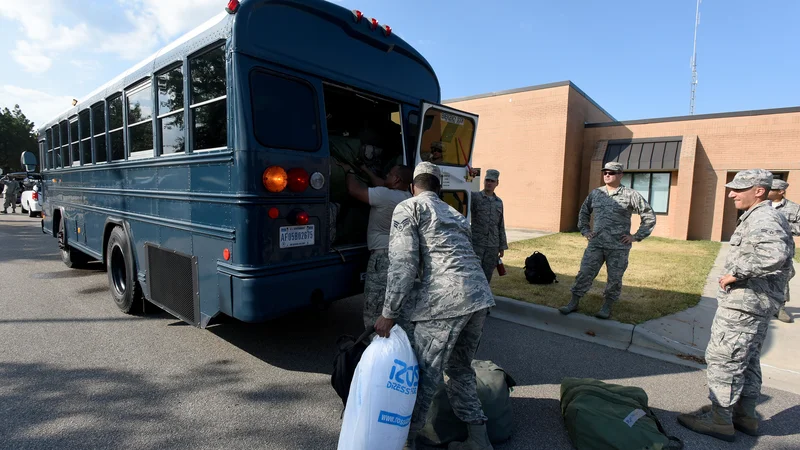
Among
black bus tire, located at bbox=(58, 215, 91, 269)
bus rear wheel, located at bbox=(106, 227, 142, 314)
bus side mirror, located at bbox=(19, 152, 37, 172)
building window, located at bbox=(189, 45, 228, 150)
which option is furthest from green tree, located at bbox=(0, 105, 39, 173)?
building window, located at bbox=(189, 45, 228, 150)

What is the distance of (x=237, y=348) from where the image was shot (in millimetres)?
4211

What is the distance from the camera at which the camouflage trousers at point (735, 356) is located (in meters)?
2.78

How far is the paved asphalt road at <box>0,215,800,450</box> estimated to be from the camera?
2.77m

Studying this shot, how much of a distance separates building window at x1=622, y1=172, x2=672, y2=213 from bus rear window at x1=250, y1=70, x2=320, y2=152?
15671mm

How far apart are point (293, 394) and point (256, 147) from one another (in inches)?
75.9

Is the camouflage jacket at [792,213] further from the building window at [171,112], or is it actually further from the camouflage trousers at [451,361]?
the building window at [171,112]

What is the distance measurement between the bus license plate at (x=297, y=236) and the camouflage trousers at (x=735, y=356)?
3.03m

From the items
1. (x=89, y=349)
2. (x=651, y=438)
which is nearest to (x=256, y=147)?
(x=89, y=349)

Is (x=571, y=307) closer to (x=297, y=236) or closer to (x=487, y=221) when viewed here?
(x=487, y=221)

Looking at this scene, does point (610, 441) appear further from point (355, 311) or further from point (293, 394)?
point (355, 311)

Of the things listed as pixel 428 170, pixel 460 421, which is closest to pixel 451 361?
pixel 460 421

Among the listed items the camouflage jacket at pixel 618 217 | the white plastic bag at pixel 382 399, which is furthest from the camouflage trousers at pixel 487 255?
the white plastic bag at pixel 382 399

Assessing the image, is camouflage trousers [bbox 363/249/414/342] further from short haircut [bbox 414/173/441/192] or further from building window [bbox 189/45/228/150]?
building window [bbox 189/45/228/150]

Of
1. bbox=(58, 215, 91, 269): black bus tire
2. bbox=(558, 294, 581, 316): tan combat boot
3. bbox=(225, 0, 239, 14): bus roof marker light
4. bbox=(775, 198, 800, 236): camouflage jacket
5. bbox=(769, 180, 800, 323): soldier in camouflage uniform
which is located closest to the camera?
bbox=(225, 0, 239, 14): bus roof marker light
